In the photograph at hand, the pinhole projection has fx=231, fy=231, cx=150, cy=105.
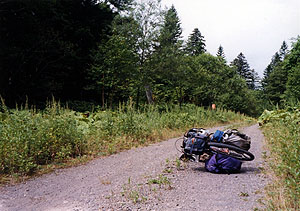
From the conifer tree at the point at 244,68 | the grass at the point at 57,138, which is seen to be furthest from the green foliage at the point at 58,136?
the conifer tree at the point at 244,68

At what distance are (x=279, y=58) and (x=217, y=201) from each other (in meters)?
81.6

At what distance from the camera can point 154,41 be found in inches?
607

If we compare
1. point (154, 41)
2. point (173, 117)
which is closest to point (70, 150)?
point (173, 117)

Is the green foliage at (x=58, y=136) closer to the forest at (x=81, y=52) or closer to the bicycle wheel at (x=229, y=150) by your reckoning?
the bicycle wheel at (x=229, y=150)

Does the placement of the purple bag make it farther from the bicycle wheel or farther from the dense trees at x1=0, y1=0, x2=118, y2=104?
the dense trees at x1=0, y1=0, x2=118, y2=104

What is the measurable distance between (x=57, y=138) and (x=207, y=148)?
314 centimetres

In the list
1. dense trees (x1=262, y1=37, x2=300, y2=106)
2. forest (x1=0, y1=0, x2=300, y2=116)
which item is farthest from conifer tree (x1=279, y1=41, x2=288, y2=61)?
forest (x1=0, y1=0, x2=300, y2=116)

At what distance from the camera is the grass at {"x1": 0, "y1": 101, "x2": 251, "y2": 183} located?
4.07 meters

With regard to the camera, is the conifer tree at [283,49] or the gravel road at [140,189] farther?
the conifer tree at [283,49]

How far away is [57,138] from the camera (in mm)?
4957

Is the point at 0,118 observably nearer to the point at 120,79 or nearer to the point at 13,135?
the point at 13,135

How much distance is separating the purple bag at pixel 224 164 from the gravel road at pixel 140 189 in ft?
0.37

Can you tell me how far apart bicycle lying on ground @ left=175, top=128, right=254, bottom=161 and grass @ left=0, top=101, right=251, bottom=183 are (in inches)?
95.0

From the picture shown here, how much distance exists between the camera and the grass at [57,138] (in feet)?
13.4
